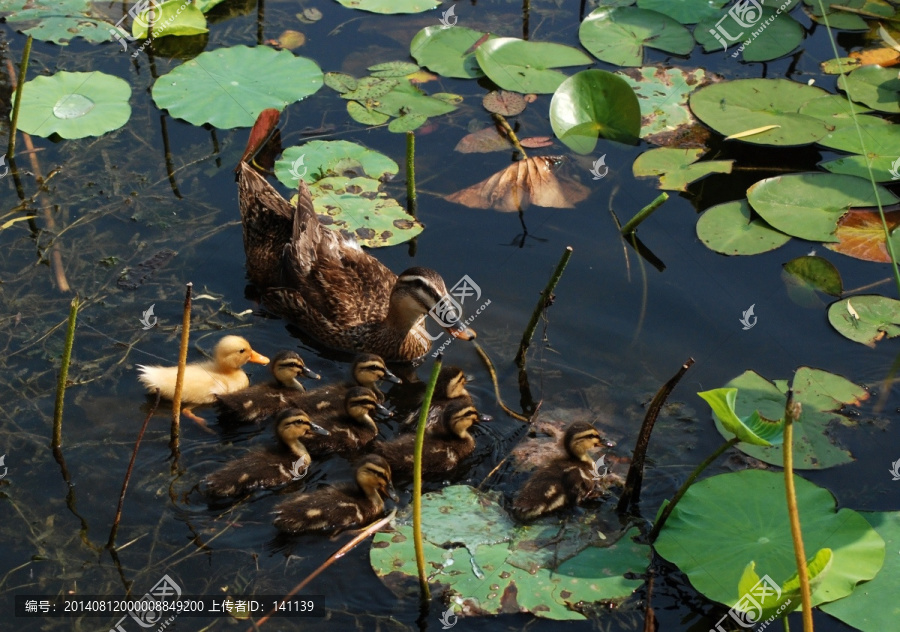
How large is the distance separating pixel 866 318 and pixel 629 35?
371 centimetres

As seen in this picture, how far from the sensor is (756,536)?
16.8 ft

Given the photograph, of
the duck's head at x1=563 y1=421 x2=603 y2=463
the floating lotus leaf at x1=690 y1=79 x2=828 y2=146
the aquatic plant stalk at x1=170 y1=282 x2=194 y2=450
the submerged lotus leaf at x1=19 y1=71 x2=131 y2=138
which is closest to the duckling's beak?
the aquatic plant stalk at x1=170 y1=282 x2=194 y2=450

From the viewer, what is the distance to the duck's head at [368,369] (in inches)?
253

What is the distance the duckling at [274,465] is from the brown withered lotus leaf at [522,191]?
8.19 ft

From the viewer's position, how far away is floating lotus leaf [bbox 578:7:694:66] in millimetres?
8914

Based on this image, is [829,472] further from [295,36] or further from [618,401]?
[295,36]

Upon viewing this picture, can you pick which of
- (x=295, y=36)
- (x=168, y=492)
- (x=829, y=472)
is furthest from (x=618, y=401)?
(x=295, y=36)

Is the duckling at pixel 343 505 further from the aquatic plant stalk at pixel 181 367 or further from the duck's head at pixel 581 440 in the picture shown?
the duck's head at pixel 581 440

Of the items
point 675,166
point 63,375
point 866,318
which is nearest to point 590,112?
point 675,166

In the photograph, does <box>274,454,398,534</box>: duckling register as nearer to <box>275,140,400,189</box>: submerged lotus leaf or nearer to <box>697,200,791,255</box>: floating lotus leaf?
<box>275,140,400,189</box>: submerged lotus leaf

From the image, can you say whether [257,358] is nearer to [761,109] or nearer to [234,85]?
[234,85]

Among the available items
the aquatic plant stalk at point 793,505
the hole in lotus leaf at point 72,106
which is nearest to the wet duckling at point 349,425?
the aquatic plant stalk at point 793,505

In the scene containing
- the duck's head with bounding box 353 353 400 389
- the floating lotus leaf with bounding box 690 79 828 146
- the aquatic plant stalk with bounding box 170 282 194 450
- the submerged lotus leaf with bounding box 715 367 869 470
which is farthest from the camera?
the floating lotus leaf with bounding box 690 79 828 146

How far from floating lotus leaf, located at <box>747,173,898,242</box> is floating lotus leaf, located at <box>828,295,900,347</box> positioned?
607mm
